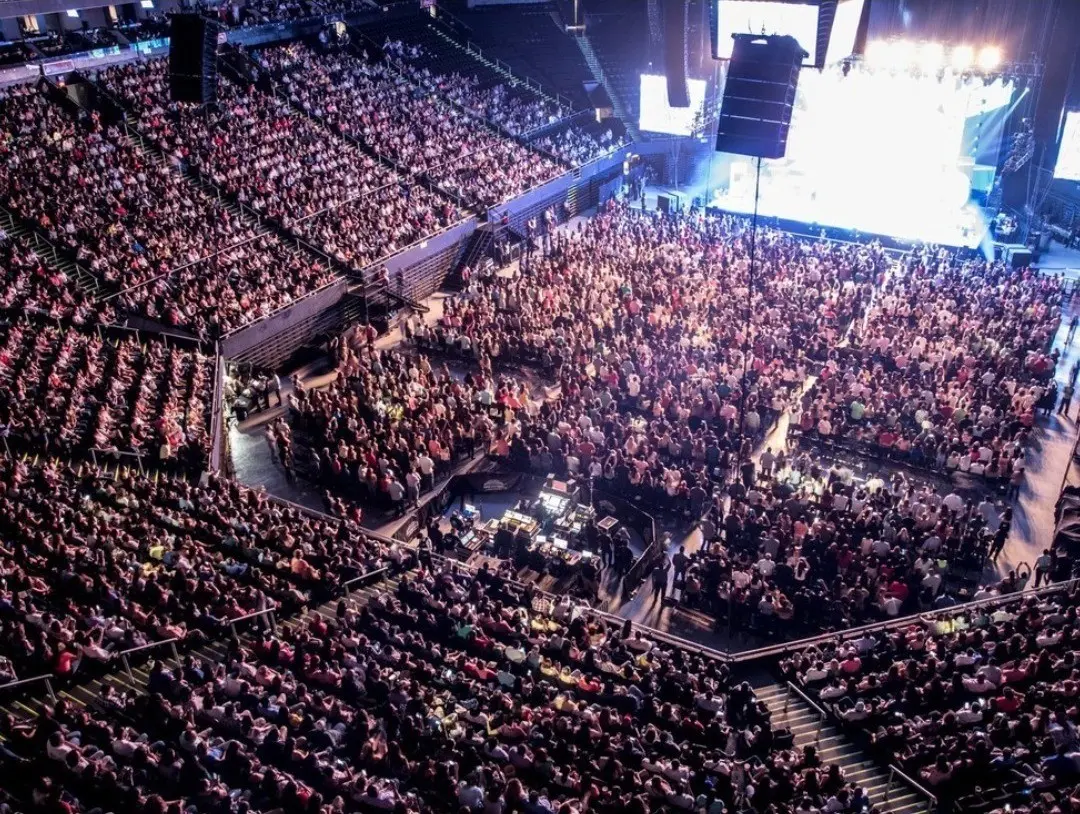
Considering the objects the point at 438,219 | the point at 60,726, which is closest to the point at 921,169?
the point at 438,219

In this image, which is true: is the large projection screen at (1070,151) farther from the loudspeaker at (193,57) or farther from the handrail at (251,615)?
the handrail at (251,615)

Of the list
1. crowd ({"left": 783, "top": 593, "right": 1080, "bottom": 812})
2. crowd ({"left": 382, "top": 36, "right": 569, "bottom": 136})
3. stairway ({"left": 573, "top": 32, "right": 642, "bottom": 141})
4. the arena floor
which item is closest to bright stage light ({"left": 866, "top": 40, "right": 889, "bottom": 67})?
stairway ({"left": 573, "top": 32, "right": 642, "bottom": 141})

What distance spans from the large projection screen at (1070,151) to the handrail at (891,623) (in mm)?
21807

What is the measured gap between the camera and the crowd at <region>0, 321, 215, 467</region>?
648 inches

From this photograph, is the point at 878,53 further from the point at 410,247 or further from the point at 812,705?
the point at 812,705

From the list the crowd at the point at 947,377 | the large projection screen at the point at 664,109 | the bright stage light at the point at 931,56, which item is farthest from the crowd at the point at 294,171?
the bright stage light at the point at 931,56

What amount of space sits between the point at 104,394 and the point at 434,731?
439 inches

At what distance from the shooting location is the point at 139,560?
1340 centimetres

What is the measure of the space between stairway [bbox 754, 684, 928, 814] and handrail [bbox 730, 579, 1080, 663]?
1.68ft

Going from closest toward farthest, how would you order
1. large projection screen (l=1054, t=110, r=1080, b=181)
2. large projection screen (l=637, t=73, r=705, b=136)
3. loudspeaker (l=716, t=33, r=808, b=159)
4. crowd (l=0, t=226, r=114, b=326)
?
loudspeaker (l=716, t=33, r=808, b=159) < crowd (l=0, t=226, r=114, b=326) < large projection screen (l=1054, t=110, r=1080, b=181) < large projection screen (l=637, t=73, r=705, b=136)

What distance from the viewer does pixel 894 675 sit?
11.6 m

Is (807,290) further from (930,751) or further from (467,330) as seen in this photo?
(930,751)

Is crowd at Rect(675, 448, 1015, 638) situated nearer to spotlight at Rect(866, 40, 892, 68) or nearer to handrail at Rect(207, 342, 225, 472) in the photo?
handrail at Rect(207, 342, 225, 472)

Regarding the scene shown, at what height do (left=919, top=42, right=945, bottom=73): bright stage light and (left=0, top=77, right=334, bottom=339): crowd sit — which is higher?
(left=919, top=42, right=945, bottom=73): bright stage light
